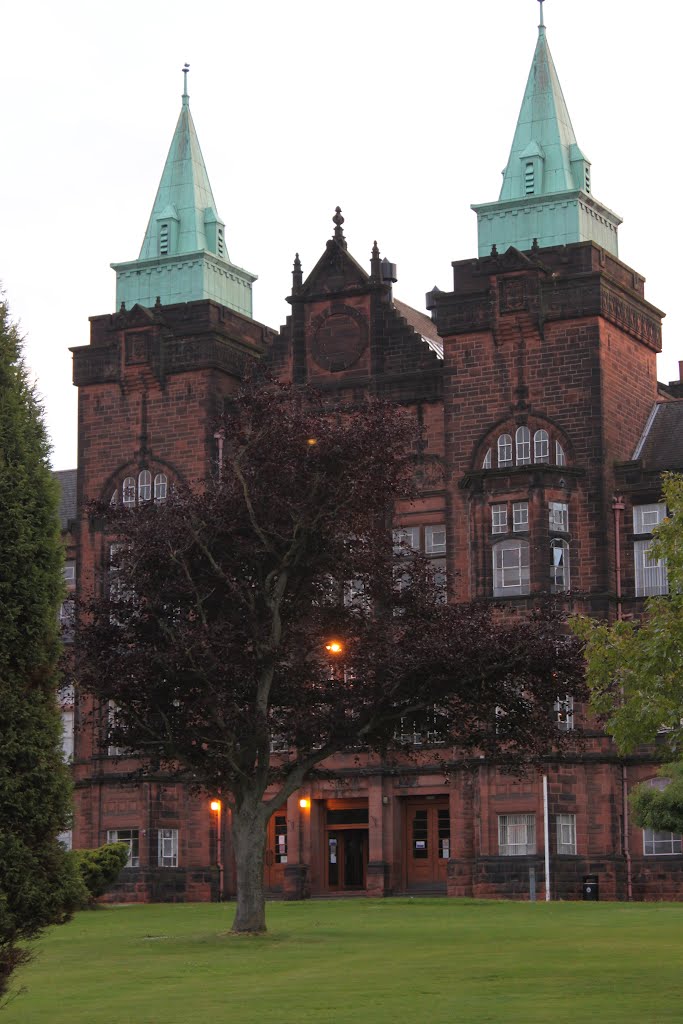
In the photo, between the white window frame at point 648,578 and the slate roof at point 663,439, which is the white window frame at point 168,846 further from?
the slate roof at point 663,439

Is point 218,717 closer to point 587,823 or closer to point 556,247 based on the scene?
point 587,823

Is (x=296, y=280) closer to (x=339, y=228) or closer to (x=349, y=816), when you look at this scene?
(x=339, y=228)

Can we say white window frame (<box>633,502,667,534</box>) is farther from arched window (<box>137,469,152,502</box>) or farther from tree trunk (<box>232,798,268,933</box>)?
tree trunk (<box>232,798,268,933</box>)

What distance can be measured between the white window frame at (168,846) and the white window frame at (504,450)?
1618 cm

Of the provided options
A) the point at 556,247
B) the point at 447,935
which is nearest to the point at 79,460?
the point at 556,247

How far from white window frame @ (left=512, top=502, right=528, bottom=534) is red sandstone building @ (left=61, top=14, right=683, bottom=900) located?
7 centimetres

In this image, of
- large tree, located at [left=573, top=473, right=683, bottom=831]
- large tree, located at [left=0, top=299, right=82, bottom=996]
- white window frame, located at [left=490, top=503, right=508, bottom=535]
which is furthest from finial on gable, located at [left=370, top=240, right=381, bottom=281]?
large tree, located at [left=0, top=299, right=82, bottom=996]

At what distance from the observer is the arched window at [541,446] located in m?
56.7

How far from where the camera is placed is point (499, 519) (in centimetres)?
5584

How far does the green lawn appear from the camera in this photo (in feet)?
71.8

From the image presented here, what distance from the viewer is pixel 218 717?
35.6m

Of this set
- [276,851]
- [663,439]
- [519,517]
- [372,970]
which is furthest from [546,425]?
[372,970]

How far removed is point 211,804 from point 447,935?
25255 millimetres

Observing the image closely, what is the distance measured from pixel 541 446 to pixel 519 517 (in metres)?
2.65
